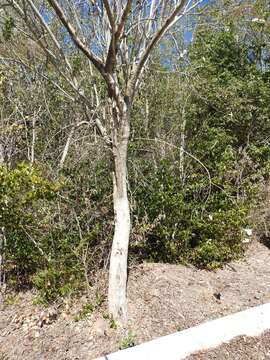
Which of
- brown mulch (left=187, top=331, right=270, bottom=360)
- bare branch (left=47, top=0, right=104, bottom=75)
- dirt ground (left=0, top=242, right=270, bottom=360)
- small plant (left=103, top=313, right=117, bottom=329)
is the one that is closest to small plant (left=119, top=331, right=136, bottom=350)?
dirt ground (left=0, top=242, right=270, bottom=360)

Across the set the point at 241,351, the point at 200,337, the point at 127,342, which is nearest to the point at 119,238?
the point at 127,342

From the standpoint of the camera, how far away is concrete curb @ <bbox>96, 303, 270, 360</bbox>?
2.77 meters

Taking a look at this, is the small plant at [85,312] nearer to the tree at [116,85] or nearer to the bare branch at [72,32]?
the tree at [116,85]

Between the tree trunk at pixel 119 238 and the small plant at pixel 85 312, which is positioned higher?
the tree trunk at pixel 119 238

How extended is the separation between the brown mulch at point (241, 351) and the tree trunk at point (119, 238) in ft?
2.90

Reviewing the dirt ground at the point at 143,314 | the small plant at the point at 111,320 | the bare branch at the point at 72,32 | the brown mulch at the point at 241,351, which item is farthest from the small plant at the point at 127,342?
the bare branch at the point at 72,32

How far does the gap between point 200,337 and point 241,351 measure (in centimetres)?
39

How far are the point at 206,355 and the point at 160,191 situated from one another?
2.09 m

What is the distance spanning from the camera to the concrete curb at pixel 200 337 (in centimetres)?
277

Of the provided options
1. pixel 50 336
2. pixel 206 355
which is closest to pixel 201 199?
pixel 206 355

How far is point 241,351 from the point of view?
2.98 meters

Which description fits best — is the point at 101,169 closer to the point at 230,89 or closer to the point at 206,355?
the point at 206,355

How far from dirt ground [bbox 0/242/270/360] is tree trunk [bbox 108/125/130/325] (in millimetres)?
193

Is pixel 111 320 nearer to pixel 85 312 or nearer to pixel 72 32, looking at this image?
pixel 85 312
